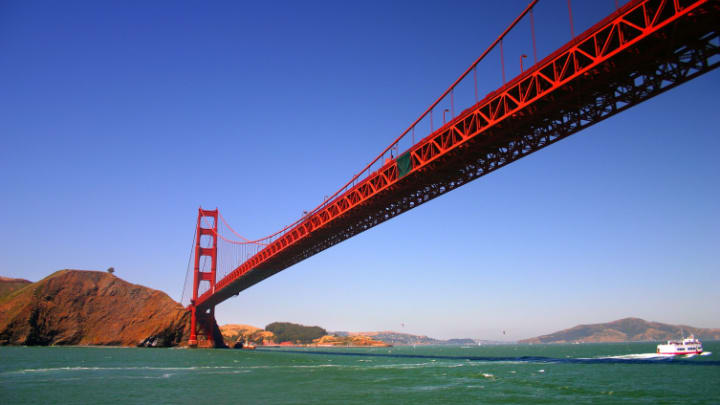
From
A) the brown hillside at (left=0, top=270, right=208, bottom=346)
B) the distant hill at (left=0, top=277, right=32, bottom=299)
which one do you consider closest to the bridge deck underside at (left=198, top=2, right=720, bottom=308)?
the brown hillside at (left=0, top=270, right=208, bottom=346)

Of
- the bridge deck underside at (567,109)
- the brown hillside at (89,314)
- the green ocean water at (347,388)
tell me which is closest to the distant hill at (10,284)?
the brown hillside at (89,314)

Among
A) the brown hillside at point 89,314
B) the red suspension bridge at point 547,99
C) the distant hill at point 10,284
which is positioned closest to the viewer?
the red suspension bridge at point 547,99

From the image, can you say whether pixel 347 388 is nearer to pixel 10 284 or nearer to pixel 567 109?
pixel 567 109

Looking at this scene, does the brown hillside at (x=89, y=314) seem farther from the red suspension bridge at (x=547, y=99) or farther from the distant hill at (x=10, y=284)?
the red suspension bridge at (x=547, y=99)

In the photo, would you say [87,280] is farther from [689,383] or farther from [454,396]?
[689,383]

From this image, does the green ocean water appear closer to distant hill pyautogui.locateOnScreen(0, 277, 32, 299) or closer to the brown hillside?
the brown hillside

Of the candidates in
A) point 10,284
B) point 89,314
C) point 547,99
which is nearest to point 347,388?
point 547,99
